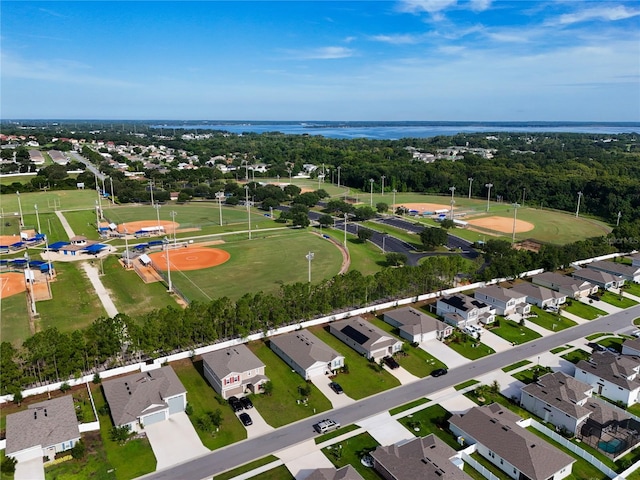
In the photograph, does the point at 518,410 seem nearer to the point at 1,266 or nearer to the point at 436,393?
the point at 436,393

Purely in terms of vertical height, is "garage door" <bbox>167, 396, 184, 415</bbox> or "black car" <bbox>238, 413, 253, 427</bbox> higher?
"garage door" <bbox>167, 396, 184, 415</bbox>

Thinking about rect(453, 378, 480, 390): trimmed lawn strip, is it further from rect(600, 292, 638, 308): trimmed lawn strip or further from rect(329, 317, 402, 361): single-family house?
rect(600, 292, 638, 308): trimmed lawn strip

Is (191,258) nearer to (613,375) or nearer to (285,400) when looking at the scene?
(285,400)

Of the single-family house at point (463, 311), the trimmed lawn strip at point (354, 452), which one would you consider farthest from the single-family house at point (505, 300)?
the trimmed lawn strip at point (354, 452)

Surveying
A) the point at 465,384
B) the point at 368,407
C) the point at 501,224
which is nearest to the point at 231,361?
the point at 368,407

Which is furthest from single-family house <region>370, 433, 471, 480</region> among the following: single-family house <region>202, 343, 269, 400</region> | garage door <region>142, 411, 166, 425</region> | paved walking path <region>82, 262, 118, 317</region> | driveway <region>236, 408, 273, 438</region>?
paved walking path <region>82, 262, 118, 317</region>

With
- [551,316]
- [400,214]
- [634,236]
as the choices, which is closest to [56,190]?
[400,214]

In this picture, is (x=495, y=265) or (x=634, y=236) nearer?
(x=495, y=265)
